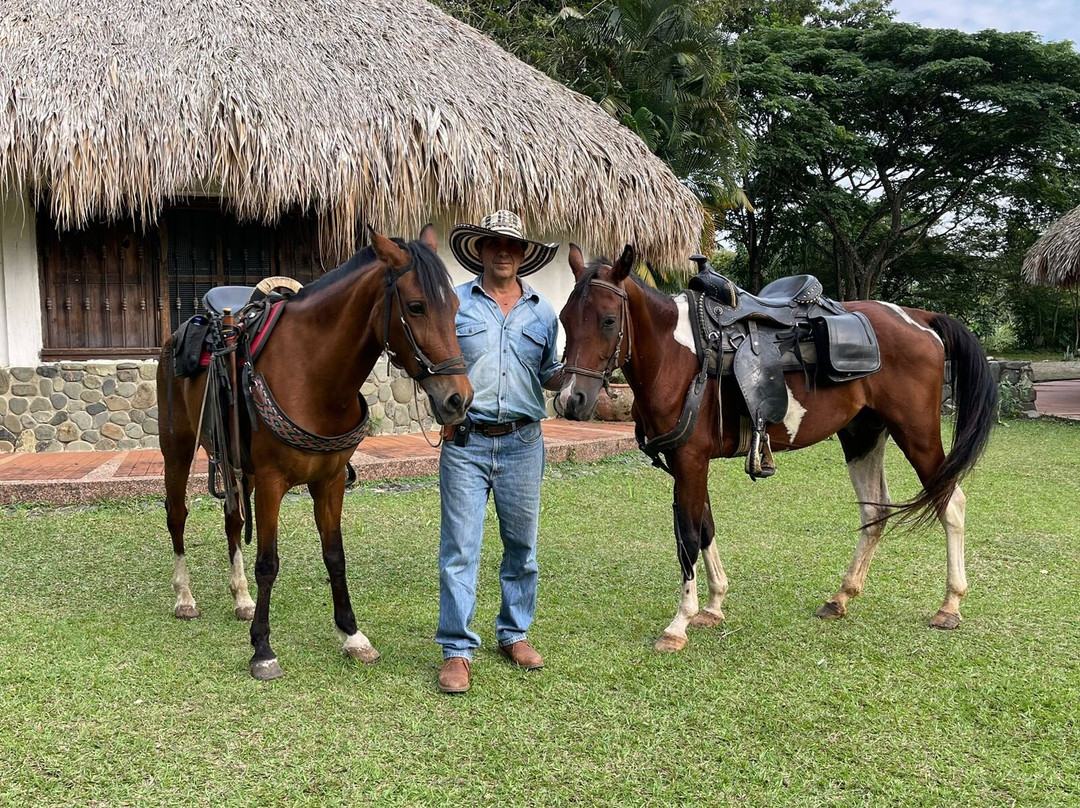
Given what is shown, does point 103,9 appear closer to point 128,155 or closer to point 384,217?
point 128,155

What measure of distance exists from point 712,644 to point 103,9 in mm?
8346

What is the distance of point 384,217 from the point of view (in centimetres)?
796

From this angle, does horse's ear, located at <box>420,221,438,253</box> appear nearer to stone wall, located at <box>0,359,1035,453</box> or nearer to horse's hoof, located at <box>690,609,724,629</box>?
horse's hoof, located at <box>690,609,724,629</box>

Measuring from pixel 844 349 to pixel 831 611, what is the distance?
51.3 inches

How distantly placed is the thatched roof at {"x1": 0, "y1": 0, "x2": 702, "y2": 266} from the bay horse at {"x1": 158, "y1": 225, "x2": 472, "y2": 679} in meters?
4.11

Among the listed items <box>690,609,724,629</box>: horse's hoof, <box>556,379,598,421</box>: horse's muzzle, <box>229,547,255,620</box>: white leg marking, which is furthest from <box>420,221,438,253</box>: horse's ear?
<box>690,609,724,629</box>: horse's hoof

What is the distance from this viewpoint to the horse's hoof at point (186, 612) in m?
4.05

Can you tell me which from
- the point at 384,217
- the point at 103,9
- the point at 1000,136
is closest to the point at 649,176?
the point at 384,217

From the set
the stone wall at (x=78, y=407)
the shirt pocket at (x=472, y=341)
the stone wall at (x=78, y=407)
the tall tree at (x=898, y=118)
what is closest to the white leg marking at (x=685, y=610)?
the shirt pocket at (x=472, y=341)

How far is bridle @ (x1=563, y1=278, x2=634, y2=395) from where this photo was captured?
3320 mm

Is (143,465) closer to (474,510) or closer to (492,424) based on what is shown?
(474,510)

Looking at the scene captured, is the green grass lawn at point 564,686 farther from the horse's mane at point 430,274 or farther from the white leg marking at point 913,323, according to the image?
the horse's mane at point 430,274

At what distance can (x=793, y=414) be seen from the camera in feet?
13.0

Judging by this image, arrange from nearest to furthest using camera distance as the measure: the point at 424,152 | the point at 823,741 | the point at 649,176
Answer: the point at 823,741
the point at 424,152
the point at 649,176
